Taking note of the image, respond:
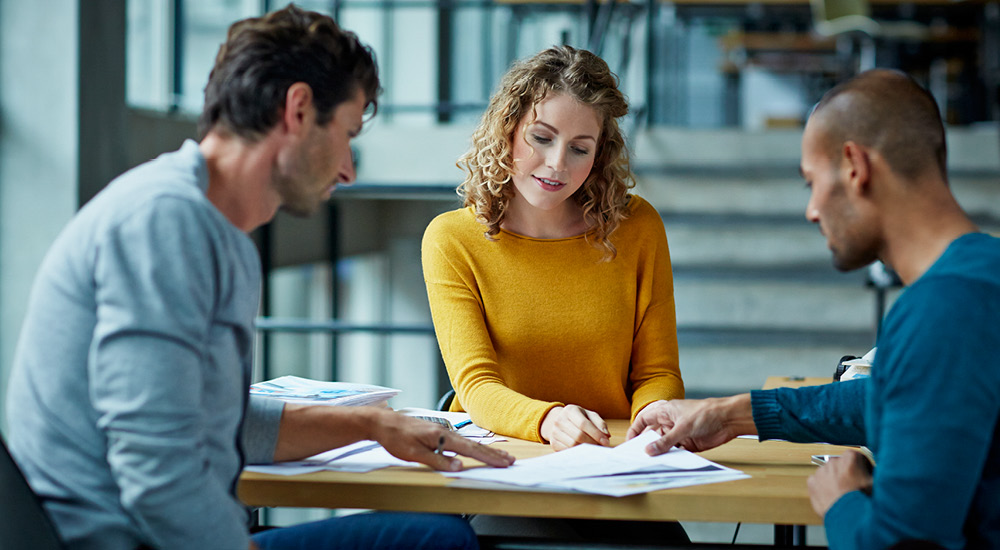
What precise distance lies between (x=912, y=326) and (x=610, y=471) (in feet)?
1.43

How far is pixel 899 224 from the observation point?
1024 mm

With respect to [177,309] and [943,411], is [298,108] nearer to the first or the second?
[177,309]

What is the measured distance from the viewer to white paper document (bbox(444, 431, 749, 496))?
3.79 ft

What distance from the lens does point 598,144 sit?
6.10ft

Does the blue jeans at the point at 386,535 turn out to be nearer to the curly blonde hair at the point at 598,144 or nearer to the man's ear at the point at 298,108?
the man's ear at the point at 298,108

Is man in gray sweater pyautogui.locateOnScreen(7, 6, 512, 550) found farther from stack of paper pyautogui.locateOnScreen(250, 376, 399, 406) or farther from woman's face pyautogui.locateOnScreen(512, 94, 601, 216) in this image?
woman's face pyautogui.locateOnScreen(512, 94, 601, 216)

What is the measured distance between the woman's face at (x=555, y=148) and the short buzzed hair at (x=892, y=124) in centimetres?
72

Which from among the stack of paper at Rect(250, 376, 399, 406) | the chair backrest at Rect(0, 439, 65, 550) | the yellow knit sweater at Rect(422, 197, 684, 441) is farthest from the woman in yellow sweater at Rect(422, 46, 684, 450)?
the chair backrest at Rect(0, 439, 65, 550)

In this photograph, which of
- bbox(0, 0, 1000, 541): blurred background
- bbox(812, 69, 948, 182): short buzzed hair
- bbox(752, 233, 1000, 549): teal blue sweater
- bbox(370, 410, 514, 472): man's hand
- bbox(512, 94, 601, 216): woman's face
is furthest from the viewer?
bbox(0, 0, 1000, 541): blurred background

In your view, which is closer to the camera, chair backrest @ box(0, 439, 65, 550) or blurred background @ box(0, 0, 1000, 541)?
chair backrest @ box(0, 439, 65, 550)

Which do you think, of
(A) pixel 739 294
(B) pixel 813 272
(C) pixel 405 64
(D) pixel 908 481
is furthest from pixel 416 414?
(C) pixel 405 64

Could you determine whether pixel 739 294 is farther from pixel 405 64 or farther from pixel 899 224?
pixel 405 64

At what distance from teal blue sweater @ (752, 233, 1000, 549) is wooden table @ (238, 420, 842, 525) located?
0.51 ft

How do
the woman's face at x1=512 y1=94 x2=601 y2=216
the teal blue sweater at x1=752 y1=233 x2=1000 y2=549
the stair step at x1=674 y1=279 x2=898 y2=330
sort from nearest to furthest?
the teal blue sweater at x1=752 y1=233 x2=1000 y2=549 < the woman's face at x1=512 y1=94 x2=601 y2=216 < the stair step at x1=674 y1=279 x2=898 y2=330
